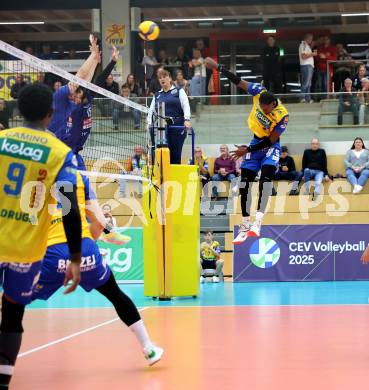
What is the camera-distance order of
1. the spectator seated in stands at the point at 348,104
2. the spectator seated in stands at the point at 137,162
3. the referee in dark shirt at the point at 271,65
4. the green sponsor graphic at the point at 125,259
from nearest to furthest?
1. the spectator seated in stands at the point at 137,162
2. the green sponsor graphic at the point at 125,259
3. the spectator seated in stands at the point at 348,104
4. the referee in dark shirt at the point at 271,65

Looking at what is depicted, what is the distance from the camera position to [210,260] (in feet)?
60.6

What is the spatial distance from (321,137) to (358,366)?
50.6 feet

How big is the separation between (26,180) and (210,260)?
42.9 ft

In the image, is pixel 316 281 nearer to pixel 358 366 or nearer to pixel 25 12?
pixel 358 366

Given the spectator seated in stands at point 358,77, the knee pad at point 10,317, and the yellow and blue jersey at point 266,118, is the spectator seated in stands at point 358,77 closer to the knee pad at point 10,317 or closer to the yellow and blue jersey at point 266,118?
the yellow and blue jersey at point 266,118

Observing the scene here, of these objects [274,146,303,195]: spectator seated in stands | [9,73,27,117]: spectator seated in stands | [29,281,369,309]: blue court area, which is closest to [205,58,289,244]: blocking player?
[29,281,369,309]: blue court area

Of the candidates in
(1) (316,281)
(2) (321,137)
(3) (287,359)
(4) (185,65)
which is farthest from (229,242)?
(3) (287,359)

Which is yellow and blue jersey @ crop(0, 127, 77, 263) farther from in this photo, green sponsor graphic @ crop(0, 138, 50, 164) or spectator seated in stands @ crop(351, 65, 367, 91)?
spectator seated in stands @ crop(351, 65, 367, 91)

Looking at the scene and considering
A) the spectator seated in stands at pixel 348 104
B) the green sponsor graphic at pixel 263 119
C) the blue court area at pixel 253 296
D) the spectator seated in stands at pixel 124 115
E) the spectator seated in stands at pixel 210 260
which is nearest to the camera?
the green sponsor graphic at pixel 263 119

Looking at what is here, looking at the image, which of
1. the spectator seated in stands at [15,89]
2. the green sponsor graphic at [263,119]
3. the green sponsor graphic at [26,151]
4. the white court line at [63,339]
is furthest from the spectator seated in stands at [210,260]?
the green sponsor graphic at [26,151]

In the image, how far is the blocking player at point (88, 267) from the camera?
23.1 ft

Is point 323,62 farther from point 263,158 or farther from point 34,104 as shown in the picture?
point 34,104

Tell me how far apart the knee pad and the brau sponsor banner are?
1220 centimetres

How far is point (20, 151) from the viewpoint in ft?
18.3
